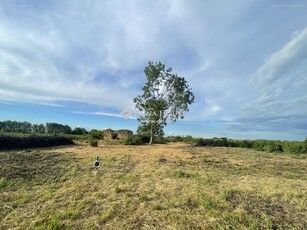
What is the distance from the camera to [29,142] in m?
14.9

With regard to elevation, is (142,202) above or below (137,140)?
below

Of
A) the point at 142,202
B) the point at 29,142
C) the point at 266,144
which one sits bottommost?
the point at 142,202

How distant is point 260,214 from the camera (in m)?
3.88

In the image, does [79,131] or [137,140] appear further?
[79,131]

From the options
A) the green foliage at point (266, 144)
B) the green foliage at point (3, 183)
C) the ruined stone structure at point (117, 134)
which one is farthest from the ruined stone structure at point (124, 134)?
the green foliage at point (3, 183)

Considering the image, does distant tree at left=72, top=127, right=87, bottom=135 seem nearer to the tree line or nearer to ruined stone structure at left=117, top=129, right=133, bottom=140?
the tree line

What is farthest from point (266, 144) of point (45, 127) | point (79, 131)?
point (45, 127)

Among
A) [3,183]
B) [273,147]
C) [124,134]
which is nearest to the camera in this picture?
[3,183]

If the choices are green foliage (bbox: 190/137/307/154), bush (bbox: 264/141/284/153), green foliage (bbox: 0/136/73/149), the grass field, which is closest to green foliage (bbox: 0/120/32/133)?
green foliage (bbox: 0/136/73/149)

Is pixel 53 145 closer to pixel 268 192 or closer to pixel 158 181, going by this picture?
pixel 158 181

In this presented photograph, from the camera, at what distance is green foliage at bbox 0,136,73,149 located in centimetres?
1334

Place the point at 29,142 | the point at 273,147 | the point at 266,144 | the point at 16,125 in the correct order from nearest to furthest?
1. the point at 29,142
2. the point at 273,147
3. the point at 266,144
4. the point at 16,125

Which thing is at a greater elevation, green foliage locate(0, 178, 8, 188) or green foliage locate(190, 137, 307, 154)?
green foliage locate(190, 137, 307, 154)

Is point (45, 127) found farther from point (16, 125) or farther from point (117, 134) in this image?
point (117, 134)
